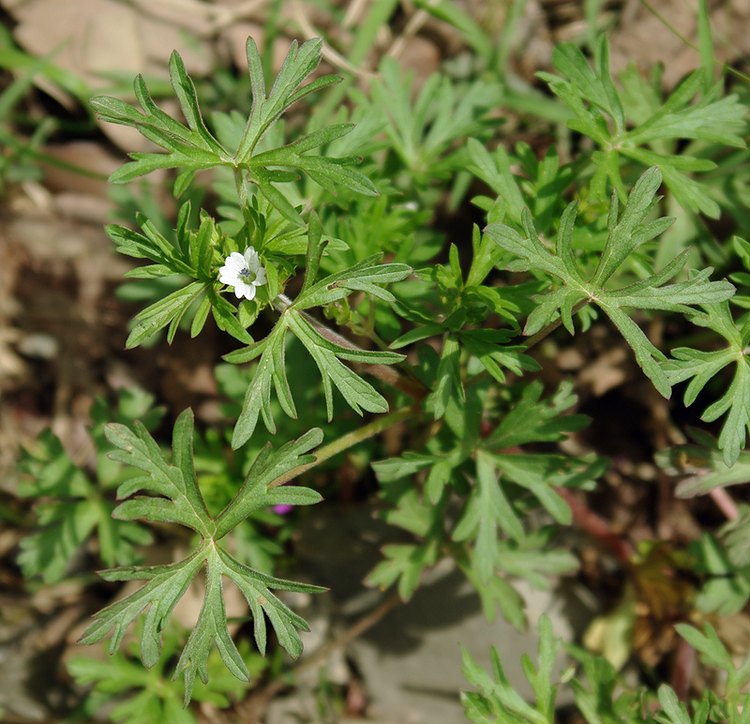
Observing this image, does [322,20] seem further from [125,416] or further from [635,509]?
[635,509]

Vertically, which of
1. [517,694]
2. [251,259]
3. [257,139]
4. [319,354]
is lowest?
[517,694]

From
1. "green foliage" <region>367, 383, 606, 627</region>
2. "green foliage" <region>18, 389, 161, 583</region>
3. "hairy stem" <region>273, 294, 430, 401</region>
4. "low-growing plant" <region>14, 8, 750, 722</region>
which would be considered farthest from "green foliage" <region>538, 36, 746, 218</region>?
"green foliage" <region>18, 389, 161, 583</region>

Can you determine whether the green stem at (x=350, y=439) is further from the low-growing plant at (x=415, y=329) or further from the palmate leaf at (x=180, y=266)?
the palmate leaf at (x=180, y=266)

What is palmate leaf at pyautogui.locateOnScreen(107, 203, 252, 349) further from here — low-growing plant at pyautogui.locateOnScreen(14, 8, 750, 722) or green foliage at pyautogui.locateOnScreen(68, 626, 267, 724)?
green foliage at pyautogui.locateOnScreen(68, 626, 267, 724)

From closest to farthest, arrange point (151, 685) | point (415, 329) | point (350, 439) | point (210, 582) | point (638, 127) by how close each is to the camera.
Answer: point (210, 582) → point (415, 329) → point (350, 439) → point (638, 127) → point (151, 685)

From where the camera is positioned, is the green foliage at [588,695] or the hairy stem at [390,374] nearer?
the hairy stem at [390,374]

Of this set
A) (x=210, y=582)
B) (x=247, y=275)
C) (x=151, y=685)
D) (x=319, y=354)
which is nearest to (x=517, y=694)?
(x=210, y=582)

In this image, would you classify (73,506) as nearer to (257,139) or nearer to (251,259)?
(251,259)

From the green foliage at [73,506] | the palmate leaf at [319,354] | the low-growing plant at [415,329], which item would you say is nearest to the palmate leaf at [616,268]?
the low-growing plant at [415,329]
